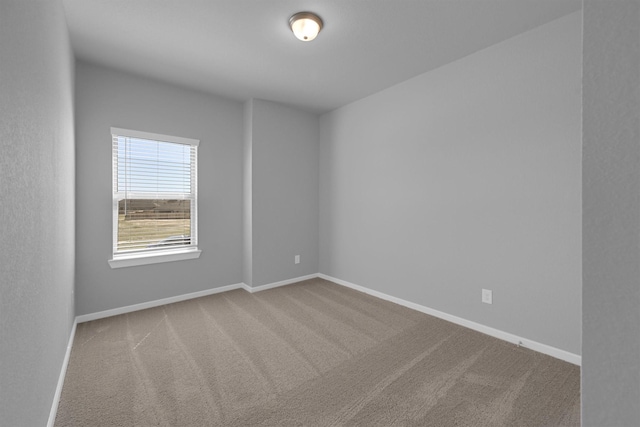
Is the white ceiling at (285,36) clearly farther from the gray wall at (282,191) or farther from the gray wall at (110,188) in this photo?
the gray wall at (282,191)

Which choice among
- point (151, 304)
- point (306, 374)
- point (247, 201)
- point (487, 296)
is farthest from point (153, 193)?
point (487, 296)

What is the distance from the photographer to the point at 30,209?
1.23 metres

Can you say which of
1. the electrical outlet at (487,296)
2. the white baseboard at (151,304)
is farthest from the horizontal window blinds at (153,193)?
the electrical outlet at (487,296)

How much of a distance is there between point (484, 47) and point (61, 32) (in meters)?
3.35

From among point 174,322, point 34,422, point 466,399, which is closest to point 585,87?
point 466,399

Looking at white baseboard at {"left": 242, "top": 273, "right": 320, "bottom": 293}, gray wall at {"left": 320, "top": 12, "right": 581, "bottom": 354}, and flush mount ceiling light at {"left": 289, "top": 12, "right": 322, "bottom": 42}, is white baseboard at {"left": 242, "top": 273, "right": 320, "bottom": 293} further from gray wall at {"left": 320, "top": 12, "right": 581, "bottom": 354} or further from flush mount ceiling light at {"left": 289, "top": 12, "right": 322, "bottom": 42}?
flush mount ceiling light at {"left": 289, "top": 12, "right": 322, "bottom": 42}

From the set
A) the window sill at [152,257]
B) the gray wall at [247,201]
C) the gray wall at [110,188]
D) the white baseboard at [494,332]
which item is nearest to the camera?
the white baseboard at [494,332]

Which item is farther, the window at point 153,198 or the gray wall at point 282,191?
the gray wall at point 282,191

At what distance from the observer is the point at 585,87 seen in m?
0.63

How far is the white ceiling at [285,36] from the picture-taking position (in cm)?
209

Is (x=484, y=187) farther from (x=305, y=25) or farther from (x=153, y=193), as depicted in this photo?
Answer: (x=153, y=193)

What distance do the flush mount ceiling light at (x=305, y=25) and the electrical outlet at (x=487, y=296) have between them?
8.79 feet

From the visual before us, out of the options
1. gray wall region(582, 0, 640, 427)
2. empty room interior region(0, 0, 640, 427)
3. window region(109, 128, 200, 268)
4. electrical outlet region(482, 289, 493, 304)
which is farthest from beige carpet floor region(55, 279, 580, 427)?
gray wall region(582, 0, 640, 427)

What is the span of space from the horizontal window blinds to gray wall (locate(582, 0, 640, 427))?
3691 mm
